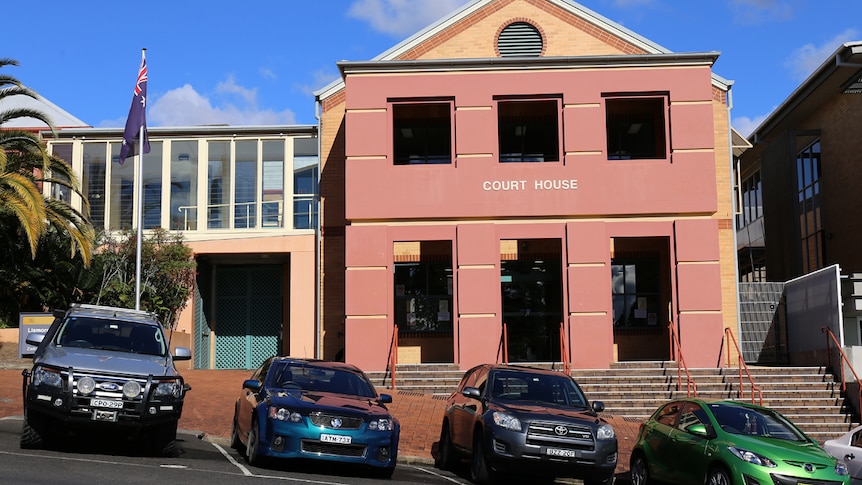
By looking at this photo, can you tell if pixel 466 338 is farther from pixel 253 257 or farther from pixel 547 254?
pixel 253 257

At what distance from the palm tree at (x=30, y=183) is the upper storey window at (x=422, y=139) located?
817 centimetres

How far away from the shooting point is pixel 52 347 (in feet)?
41.1

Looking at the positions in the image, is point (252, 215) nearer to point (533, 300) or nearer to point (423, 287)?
point (423, 287)

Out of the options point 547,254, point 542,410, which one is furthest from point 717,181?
point 542,410

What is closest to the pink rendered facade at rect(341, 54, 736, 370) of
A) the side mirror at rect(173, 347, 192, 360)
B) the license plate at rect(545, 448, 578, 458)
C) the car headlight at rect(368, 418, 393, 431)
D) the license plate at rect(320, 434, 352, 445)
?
the side mirror at rect(173, 347, 192, 360)

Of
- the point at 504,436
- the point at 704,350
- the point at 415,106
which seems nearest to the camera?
the point at 504,436

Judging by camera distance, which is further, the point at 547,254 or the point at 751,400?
the point at 547,254

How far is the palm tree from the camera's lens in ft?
70.6

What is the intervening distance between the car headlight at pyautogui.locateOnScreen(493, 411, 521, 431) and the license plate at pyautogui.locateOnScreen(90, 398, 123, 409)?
4.63m

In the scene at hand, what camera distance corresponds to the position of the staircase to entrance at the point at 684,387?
19.9m

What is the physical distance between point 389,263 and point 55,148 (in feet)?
37.5

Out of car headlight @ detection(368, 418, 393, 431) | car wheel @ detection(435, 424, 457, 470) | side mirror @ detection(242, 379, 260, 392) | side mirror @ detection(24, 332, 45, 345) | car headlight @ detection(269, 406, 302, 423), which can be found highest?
side mirror @ detection(24, 332, 45, 345)

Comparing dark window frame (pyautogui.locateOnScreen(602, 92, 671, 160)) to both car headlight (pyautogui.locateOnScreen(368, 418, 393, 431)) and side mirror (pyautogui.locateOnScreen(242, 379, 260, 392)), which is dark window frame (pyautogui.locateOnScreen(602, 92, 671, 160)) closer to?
side mirror (pyautogui.locateOnScreen(242, 379, 260, 392))

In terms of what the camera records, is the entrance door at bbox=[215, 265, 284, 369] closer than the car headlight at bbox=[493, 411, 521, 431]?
No
